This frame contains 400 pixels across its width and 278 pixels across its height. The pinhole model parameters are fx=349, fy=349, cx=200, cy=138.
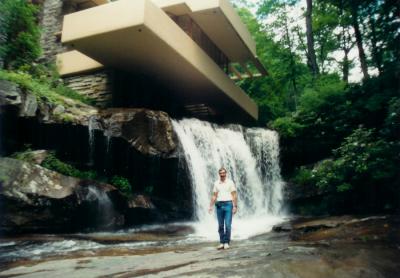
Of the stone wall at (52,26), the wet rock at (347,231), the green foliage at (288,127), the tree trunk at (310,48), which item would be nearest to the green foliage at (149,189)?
the wet rock at (347,231)

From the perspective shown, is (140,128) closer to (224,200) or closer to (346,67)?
(224,200)

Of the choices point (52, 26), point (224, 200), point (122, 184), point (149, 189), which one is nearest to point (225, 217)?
point (224, 200)

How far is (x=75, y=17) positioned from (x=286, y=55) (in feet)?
56.3

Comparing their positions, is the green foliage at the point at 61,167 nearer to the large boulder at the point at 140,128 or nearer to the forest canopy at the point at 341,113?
the large boulder at the point at 140,128

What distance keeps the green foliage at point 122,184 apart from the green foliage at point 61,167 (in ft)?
2.95

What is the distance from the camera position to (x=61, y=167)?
10914 mm

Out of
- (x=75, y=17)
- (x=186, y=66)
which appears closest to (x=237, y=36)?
(x=186, y=66)

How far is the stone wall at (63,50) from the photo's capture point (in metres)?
16.5

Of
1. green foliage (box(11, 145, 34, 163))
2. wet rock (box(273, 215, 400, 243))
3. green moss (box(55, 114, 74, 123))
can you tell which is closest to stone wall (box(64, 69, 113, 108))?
green moss (box(55, 114, 74, 123))

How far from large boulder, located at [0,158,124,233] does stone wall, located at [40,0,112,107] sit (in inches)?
277

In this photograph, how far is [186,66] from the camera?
51.1 ft

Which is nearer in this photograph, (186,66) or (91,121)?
(91,121)

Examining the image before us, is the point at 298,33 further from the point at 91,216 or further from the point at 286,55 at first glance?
the point at 91,216

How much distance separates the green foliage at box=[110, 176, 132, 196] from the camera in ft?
39.5
